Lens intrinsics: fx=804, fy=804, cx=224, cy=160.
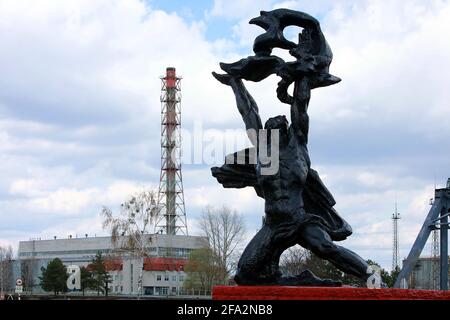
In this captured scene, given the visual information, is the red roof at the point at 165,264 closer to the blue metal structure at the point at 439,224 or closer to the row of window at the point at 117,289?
the row of window at the point at 117,289

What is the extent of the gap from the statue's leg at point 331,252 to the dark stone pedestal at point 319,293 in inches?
32.5

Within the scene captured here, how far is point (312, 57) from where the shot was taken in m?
10.8

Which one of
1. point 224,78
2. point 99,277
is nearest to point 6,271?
point 99,277

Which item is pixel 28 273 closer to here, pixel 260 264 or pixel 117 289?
pixel 117 289

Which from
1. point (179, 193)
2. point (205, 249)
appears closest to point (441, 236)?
point (205, 249)

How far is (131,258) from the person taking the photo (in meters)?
51.6

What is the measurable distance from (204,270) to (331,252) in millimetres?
36306

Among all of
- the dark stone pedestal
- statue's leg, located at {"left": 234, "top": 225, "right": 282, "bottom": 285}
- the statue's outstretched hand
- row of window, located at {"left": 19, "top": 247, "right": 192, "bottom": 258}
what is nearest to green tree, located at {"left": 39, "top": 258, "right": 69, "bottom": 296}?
row of window, located at {"left": 19, "top": 247, "right": 192, "bottom": 258}

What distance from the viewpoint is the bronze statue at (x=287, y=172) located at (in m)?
10.2

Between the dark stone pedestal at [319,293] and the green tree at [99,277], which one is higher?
the dark stone pedestal at [319,293]

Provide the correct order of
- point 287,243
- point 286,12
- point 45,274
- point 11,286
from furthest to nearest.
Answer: point 11,286, point 45,274, point 286,12, point 287,243

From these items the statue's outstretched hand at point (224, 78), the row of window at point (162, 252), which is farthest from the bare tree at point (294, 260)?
the statue's outstretched hand at point (224, 78)
